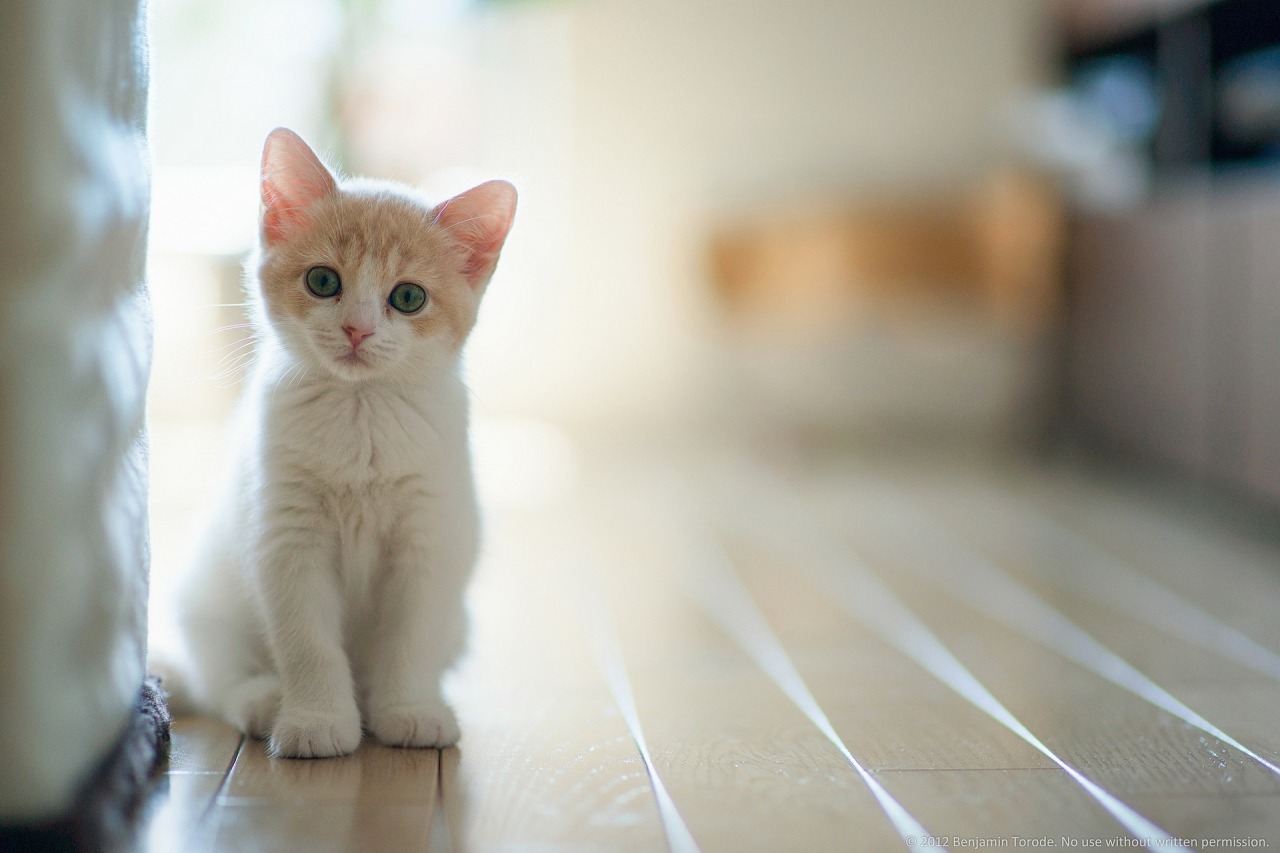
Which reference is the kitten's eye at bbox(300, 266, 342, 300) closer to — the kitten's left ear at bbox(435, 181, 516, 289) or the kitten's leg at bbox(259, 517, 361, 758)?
the kitten's left ear at bbox(435, 181, 516, 289)

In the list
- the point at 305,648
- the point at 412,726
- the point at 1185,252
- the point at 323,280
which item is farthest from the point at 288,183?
the point at 1185,252

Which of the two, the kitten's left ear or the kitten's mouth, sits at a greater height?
the kitten's left ear

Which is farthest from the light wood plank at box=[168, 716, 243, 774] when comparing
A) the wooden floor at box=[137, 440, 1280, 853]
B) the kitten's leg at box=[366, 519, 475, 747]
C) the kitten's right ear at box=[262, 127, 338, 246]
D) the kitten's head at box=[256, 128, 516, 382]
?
the kitten's right ear at box=[262, 127, 338, 246]

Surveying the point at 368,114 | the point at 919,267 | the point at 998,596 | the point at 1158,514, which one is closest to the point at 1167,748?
the point at 998,596

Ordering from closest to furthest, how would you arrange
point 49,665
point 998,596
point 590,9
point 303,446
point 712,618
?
point 49,665 < point 303,446 < point 712,618 < point 998,596 < point 590,9

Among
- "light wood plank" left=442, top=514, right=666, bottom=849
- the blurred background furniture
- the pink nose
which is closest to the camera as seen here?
"light wood plank" left=442, top=514, right=666, bottom=849

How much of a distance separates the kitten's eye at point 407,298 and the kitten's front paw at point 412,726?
437 mm

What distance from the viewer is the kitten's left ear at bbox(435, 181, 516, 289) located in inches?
51.8

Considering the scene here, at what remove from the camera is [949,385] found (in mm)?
4262

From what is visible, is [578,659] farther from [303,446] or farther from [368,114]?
[368,114]

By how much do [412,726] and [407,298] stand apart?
47cm

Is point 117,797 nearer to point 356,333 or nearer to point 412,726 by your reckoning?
point 412,726

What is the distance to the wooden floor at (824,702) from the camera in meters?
1.12

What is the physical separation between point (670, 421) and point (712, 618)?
2.25m
